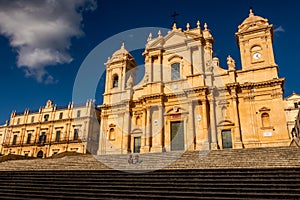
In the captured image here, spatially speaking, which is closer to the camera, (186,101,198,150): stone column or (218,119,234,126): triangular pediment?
(218,119,234,126): triangular pediment

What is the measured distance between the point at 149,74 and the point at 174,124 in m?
5.86

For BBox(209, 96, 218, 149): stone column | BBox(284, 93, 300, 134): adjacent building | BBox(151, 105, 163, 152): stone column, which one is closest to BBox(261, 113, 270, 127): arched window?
BBox(209, 96, 218, 149): stone column

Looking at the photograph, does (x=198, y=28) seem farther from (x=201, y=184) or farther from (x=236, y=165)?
(x=201, y=184)

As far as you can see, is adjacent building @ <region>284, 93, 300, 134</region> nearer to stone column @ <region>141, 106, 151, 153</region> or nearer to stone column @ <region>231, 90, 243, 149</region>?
stone column @ <region>231, 90, 243, 149</region>

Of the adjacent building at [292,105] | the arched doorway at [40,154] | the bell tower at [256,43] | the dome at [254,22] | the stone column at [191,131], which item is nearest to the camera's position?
the stone column at [191,131]

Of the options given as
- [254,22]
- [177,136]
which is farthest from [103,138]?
[254,22]

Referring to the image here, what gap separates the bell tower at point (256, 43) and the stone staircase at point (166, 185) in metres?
14.6

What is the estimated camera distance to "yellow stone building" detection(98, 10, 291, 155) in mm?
20281

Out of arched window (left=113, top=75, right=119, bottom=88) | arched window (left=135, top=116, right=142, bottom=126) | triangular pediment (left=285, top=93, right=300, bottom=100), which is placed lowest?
arched window (left=135, top=116, right=142, bottom=126)

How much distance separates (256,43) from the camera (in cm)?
2242

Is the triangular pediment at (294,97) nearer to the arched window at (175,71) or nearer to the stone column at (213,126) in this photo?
the stone column at (213,126)

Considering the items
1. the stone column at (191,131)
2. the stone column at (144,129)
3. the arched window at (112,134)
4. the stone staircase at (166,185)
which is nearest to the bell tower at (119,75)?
the arched window at (112,134)

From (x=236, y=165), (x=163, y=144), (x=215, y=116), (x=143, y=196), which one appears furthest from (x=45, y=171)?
(x=215, y=116)

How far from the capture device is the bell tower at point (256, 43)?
2173cm
